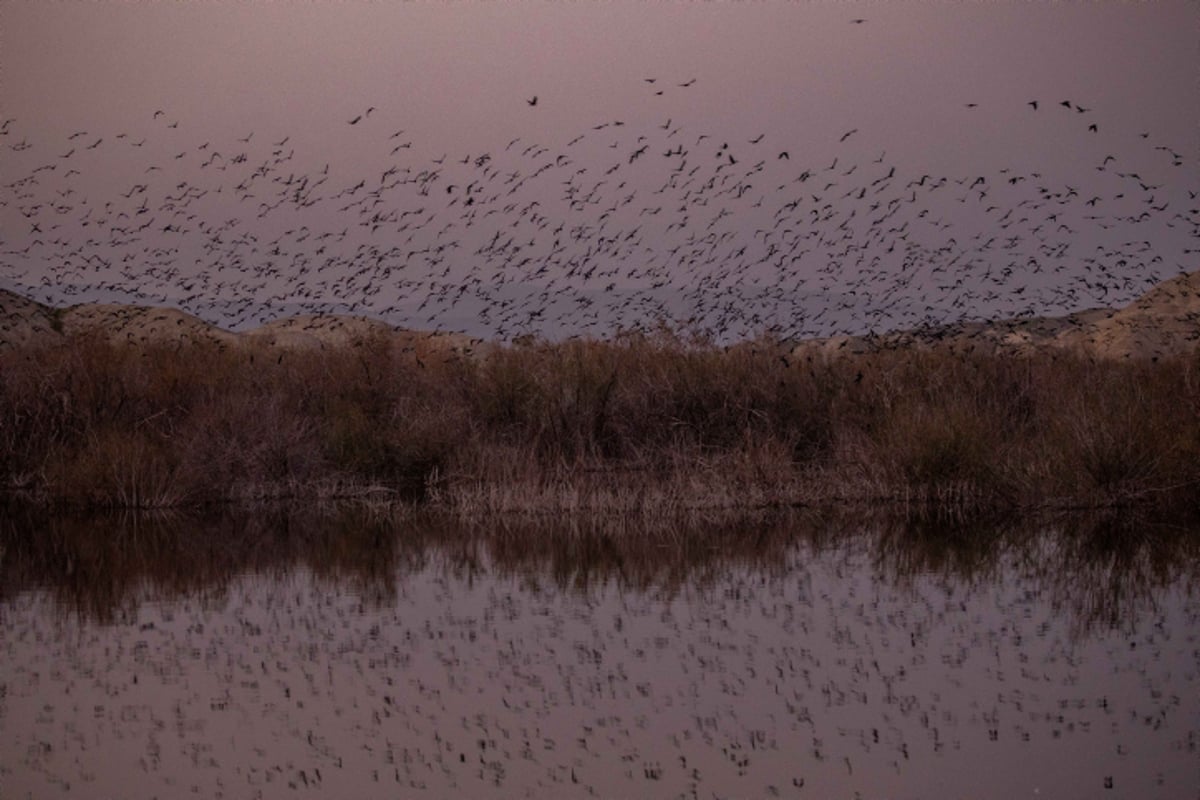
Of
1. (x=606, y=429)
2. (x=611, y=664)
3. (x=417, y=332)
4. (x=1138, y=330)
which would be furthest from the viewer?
(x=1138, y=330)

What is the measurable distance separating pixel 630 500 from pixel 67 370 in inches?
446

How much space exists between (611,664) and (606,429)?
43.1 feet

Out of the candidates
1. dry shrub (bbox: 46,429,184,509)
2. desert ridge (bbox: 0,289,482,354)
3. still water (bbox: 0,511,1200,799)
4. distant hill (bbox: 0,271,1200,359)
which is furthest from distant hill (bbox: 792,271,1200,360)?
dry shrub (bbox: 46,429,184,509)

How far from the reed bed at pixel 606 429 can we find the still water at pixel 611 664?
1.96 metres

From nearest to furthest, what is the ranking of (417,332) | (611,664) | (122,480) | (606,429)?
(611,664), (122,480), (606,429), (417,332)

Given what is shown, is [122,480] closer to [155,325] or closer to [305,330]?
[305,330]

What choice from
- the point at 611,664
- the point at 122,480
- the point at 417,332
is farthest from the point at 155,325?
the point at 611,664

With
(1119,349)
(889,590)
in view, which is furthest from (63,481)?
(1119,349)

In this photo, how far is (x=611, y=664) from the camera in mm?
11883

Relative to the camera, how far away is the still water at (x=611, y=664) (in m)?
9.16

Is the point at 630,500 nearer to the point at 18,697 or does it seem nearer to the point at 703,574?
the point at 703,574

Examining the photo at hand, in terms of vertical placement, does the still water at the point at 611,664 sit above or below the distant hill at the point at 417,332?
below

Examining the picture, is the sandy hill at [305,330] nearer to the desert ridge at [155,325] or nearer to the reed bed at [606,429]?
the desert ridge at [155,325]

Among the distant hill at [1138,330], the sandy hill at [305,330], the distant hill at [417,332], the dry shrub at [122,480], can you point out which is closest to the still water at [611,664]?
the dry shrub at [122,480]
